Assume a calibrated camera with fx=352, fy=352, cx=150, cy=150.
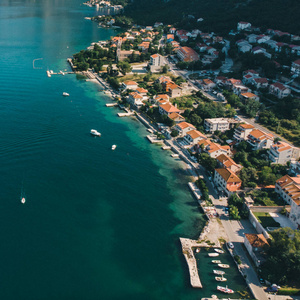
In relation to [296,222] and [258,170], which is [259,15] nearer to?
[258,170]

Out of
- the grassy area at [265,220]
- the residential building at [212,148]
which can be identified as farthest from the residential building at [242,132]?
the grassy area at [265,220]

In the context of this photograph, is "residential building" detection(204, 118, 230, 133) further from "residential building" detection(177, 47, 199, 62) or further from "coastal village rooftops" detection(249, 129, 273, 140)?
"residential building" detection(177, 47, 199, 62)

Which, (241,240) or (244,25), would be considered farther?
(244,25)

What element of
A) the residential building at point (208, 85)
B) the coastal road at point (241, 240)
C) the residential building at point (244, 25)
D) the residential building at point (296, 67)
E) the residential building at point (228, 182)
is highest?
the residential building at point (244, 25)

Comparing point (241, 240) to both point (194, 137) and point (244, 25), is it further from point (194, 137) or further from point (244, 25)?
point (244, 25)

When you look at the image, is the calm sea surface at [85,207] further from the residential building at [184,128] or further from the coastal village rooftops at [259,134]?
the coastal village rooftops at [259,134]

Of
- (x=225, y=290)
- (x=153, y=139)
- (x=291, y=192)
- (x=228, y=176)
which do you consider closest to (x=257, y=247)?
(x=225, y=290)

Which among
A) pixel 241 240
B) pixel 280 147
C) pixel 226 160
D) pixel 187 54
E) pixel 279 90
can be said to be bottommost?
pixel 241 240
